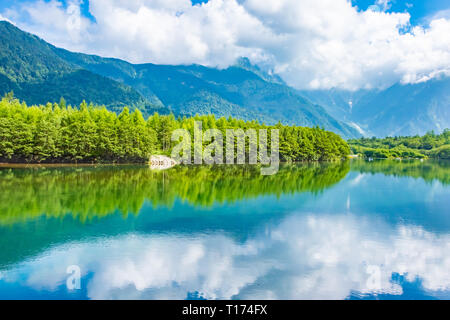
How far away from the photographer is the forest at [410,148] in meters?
132

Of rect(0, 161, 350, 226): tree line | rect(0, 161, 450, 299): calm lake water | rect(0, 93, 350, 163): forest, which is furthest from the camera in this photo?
rect(0, 93, 350, 163): forest

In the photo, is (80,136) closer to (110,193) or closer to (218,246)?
(110,193)

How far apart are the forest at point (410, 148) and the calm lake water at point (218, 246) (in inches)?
4553

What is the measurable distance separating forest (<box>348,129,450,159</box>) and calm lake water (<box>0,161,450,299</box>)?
11564cm

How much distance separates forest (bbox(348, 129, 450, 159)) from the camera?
132 m

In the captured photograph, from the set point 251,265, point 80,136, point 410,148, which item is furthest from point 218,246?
point 410,148

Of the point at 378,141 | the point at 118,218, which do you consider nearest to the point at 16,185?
the point at 118,218

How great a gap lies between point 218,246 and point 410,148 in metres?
151

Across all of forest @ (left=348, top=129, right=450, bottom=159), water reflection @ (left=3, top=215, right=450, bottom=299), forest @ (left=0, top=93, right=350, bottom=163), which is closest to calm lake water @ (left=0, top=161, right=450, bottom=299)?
water reflection @ (left=3, top=215, right=450, bottom=299)

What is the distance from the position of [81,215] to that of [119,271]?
31.4 ft

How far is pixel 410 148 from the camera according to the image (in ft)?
481

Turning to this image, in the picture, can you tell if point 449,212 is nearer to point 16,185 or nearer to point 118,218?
point 118,218

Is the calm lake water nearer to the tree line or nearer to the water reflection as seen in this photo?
the water reflection

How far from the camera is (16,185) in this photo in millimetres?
31297
